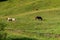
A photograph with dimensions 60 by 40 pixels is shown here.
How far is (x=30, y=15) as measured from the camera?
4578 cm

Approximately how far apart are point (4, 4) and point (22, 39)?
32.6 meters

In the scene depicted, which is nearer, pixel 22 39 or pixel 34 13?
pixel 22 39

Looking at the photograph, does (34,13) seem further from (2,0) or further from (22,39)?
(22,39)

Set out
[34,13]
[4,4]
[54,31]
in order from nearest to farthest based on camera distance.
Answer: [54,31] < [34,13] < [4,4]

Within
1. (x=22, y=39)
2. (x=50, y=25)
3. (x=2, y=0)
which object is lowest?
(x=2, y=0)

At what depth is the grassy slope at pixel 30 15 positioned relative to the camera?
3155 cm

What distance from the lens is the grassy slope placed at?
31.6m

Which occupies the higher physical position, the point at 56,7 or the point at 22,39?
the point at 22,39

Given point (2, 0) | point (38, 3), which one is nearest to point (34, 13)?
point (38, 3)

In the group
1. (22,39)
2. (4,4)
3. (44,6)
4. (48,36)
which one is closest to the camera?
(22,39)

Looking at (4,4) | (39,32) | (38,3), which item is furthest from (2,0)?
(39,32)

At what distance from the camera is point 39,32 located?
28.7 meters

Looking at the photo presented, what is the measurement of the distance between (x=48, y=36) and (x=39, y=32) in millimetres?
1872

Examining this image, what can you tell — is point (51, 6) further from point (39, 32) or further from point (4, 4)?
point (39, 32)
